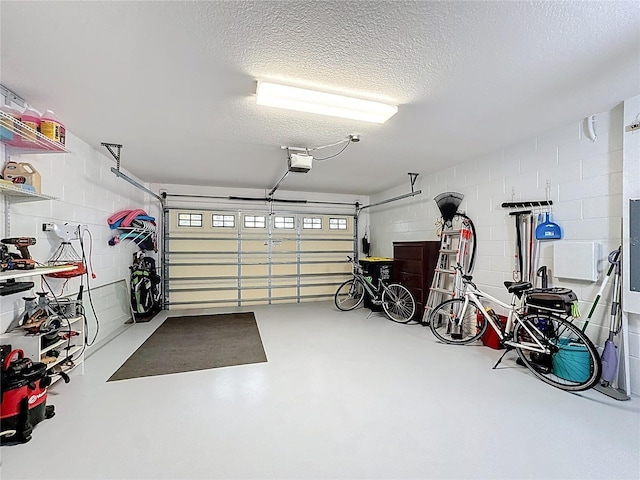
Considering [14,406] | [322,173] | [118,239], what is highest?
[322,173]

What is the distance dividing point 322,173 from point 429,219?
2067 mm

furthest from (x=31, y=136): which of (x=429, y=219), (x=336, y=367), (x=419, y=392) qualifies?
(x=429, y=219)

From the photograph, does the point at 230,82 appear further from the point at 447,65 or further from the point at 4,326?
the point at 4,326

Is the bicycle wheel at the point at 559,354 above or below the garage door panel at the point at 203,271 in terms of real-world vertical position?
below

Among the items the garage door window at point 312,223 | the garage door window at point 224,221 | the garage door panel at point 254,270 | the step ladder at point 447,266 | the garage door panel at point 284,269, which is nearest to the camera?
the step ladder at point 447,266

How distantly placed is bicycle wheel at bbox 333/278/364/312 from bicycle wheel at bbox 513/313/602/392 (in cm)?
315

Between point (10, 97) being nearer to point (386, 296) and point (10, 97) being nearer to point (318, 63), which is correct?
point (318, 63)

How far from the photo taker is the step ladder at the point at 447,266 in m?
4.18

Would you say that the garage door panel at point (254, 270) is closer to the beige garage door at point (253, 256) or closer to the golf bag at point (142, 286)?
the beige garage door at point (253, 256)

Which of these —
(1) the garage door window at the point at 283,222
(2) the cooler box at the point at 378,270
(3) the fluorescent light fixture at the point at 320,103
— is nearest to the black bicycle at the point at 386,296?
(2) the cooler box at the point at 378,270

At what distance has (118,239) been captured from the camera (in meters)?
4.28

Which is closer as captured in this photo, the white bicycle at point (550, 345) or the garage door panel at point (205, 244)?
the white bicycle at point (550, 345)

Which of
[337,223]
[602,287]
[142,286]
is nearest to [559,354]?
[602,287]

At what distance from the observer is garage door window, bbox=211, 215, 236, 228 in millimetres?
6092
